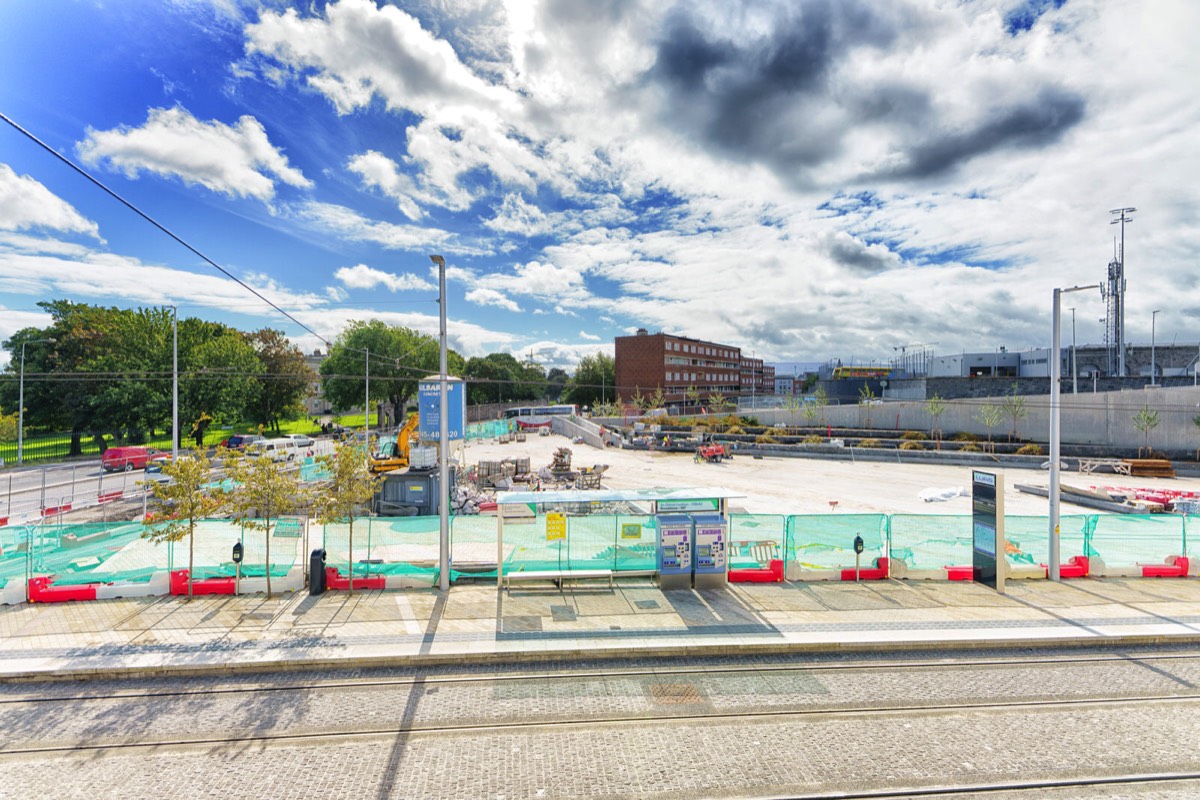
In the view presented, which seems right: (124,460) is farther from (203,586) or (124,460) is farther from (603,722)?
(603,722)

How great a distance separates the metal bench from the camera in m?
12.7

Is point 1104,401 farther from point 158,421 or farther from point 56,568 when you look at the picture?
point 158,421

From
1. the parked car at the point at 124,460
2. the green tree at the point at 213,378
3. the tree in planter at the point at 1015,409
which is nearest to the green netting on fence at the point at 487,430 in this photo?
the green tree at the point at 213,378

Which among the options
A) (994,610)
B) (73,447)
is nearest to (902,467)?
(994,610)

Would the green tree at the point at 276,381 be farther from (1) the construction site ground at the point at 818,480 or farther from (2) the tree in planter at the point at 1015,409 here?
(2) the tree in planter at the point at 1015,409

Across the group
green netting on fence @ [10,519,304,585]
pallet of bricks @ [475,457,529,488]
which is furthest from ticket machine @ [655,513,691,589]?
pallet of bricks @ [475,457,529,488]

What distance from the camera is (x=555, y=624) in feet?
35.2

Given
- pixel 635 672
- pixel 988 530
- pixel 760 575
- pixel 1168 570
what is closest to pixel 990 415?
pixel 1168 570

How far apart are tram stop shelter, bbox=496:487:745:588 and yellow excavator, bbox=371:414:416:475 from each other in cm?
1279

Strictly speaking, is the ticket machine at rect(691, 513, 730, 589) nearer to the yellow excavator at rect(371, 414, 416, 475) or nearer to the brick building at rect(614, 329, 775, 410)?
the yellow excavator at rect(371, 414, 416, 475)

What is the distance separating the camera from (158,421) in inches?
1768

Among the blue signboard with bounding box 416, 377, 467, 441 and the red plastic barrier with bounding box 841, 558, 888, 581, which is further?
the blue signboard with bounding box 416, 377, 467, 441

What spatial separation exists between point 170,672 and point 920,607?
13699mm

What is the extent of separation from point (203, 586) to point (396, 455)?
53.4 ft
